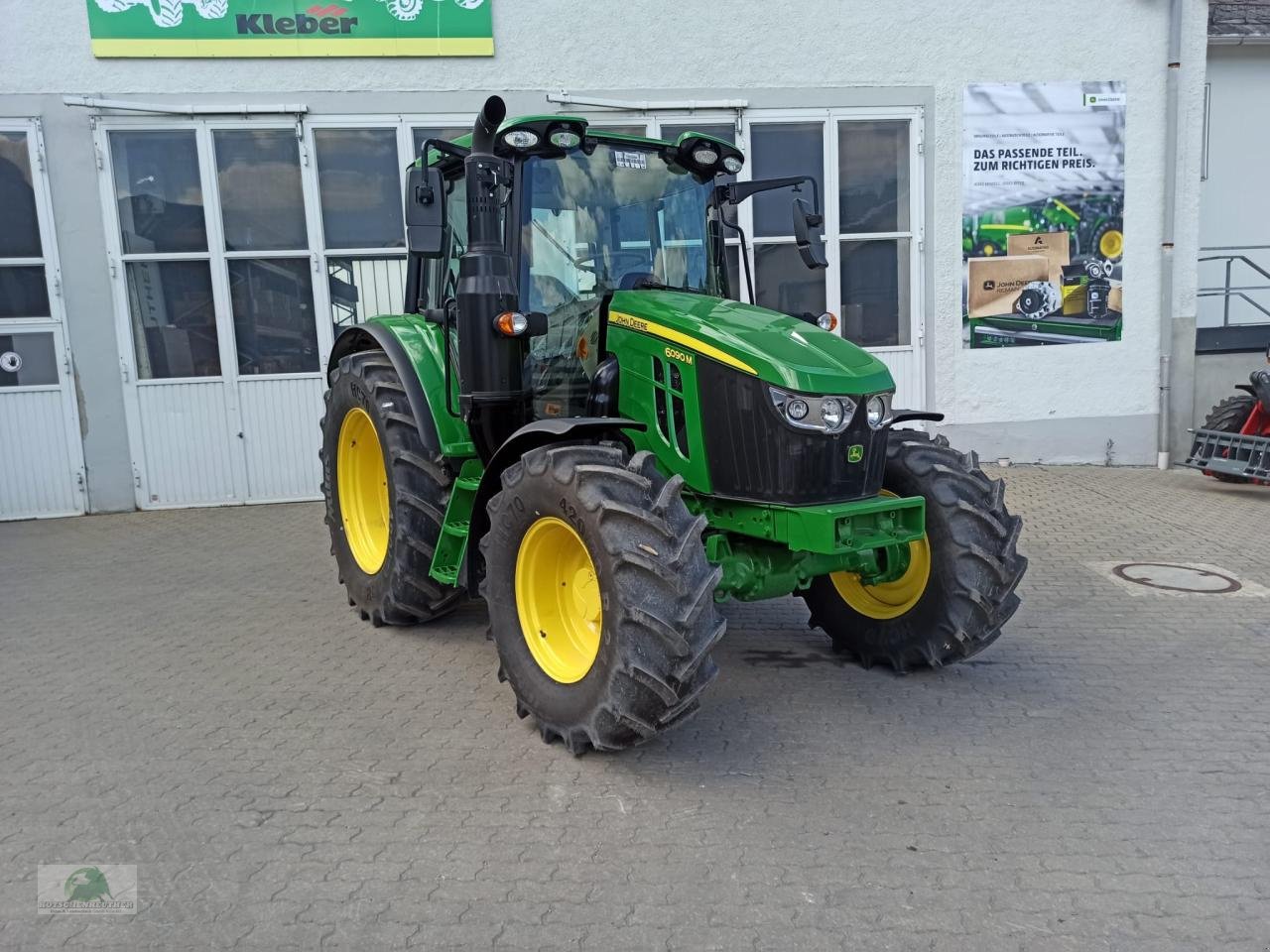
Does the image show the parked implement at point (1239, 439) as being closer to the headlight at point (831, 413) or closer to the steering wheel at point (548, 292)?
the headlight at point (831, 413)

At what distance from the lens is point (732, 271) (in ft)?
17.0

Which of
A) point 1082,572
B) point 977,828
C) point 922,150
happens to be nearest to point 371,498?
point 977,828

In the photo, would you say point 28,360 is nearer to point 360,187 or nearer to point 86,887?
point 360,187

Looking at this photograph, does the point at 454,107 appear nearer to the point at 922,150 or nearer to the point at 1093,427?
the point at 922,150

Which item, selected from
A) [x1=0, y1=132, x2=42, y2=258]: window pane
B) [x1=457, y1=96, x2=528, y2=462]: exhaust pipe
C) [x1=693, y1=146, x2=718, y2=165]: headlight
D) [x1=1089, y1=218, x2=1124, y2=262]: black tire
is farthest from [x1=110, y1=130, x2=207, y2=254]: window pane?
[x1=1089, y1=218, x2=1124, y2=262]: black tire

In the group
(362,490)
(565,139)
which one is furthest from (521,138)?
(362,490)

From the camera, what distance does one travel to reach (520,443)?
436 cm

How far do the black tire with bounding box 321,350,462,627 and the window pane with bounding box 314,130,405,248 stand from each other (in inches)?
157

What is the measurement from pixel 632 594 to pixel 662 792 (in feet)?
2.49

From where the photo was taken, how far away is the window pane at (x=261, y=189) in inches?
352

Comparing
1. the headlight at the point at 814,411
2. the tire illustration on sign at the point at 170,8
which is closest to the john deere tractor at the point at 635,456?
the headlight at the point at 814,411

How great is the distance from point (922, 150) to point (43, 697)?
871cm

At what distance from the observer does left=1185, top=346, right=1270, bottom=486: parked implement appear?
28.8 ft

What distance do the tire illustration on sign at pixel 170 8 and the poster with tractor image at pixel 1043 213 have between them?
7.03m
